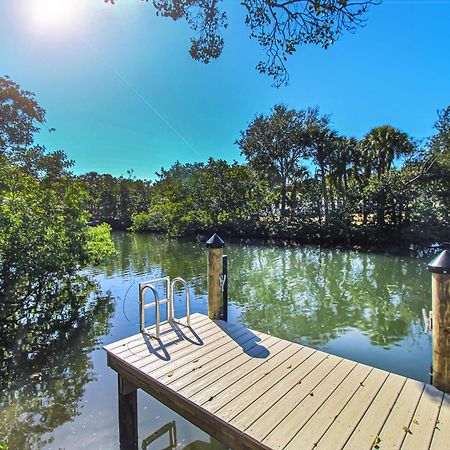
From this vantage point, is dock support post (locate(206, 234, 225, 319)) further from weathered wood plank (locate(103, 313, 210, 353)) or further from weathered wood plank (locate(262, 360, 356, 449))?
weathered wood plank (locate(262, 360, 356, 449))

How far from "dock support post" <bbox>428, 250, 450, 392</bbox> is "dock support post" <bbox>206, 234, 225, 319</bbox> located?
7.68 feet

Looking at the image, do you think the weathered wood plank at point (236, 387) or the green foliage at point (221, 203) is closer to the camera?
the weathered wood plank at point (236, 387)

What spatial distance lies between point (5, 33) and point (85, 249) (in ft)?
15.4

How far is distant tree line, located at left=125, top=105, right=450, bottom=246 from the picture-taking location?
15.0 m

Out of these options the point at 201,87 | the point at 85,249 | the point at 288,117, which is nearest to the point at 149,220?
the point at 288,117

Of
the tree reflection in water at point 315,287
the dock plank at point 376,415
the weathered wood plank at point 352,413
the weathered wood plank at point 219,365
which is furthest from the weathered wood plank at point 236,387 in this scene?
the tree reflection in water at point 315,287

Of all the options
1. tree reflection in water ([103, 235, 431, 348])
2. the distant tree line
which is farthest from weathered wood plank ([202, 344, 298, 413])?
the distant tree line

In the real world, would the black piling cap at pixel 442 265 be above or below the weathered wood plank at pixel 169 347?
above

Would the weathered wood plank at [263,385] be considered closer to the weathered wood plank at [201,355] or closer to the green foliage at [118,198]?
the weathered wood plank at [201,355]

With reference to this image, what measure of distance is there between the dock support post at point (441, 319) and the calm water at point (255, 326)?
2104 millimetres

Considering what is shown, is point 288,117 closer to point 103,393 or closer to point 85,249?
point 85,249

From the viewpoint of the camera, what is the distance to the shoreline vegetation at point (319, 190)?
1504 cm

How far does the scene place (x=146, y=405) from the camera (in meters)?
3.57

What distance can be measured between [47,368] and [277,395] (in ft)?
13.1
